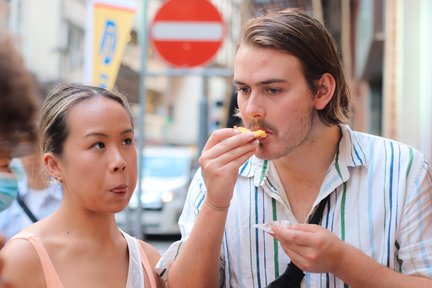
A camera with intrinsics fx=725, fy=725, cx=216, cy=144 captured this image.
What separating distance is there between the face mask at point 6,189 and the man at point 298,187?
573 millimetres

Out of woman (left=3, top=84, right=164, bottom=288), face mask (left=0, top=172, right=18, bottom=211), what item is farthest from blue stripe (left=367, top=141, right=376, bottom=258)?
face mask (left=0, top=172, right=18, bottom=211)

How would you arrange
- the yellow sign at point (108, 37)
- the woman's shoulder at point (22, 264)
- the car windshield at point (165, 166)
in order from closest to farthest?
the woman's shoulder at point (22, 264), the yellow sign at point (108, 37), the car windshield at point (165, 166)

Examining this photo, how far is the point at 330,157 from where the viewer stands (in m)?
2.54

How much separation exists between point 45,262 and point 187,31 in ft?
17.7

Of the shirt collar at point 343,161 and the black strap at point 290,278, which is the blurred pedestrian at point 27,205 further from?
the black strap at point 290,278

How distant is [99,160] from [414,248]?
103cm

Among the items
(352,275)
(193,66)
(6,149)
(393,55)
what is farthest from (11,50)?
(393,55)

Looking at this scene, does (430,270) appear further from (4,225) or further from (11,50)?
(4,225)

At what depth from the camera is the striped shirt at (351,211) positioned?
2.34m

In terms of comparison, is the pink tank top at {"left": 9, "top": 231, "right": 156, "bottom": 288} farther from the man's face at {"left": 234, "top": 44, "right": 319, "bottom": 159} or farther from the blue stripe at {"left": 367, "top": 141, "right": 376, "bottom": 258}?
the blue stripe at {"left": 367, "top": 141, "right": 376, "bottom": 258}

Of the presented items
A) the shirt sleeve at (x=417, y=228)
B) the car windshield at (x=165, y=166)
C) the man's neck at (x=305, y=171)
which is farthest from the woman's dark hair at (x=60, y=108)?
the car windshield at (x=165, y=166)

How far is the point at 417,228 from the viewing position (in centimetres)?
232

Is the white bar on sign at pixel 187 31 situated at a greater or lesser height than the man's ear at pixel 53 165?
greater

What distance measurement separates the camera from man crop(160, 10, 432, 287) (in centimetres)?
229
